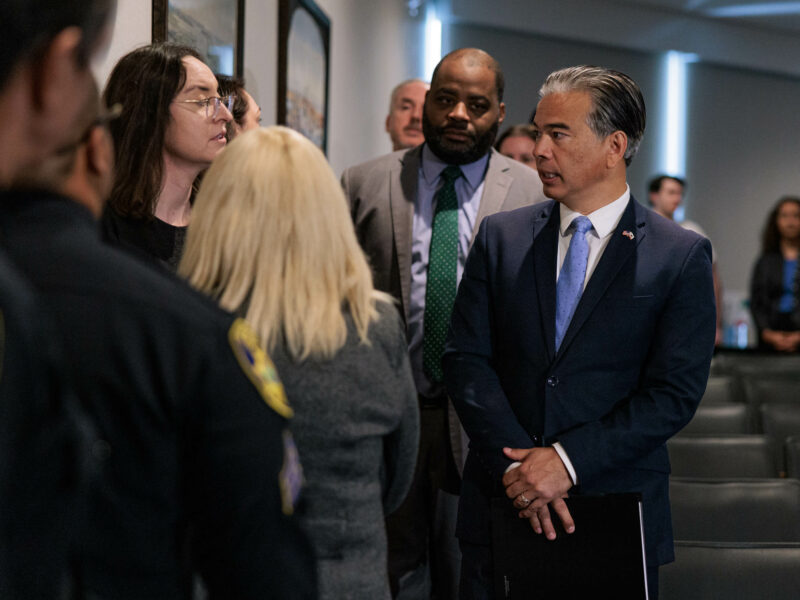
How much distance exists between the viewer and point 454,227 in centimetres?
278

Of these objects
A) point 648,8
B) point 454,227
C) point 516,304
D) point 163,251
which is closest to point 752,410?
point 454,227

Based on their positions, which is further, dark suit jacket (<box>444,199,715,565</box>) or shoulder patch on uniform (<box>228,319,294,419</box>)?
dark suit jacket (<box>444,199,715,565</box>)

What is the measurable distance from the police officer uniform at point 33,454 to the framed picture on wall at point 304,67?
11.3 ft

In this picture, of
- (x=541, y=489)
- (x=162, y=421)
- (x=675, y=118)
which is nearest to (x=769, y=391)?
(x=541, y=489)

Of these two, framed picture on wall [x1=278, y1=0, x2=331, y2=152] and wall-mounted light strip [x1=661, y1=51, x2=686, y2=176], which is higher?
wall-mounted light strip [x1=661, y1=51, x2=686, y2=176]

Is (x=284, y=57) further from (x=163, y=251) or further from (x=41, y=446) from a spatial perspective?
(x=41, y=446)

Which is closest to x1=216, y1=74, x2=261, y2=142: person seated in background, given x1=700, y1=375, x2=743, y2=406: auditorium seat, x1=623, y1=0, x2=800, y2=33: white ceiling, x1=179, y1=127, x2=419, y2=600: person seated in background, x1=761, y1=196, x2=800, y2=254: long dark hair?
x1=179, y1=127, x2=419, y2=600: person seated in background

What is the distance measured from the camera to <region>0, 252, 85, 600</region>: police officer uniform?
798 mm

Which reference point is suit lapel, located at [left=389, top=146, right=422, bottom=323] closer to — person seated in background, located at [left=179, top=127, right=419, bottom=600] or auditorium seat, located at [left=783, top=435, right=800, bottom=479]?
person seated in background, located at [left=179, top=127, right=419, bottom=600]

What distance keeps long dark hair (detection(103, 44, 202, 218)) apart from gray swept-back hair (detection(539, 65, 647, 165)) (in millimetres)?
876

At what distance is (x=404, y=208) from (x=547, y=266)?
2.57 feet

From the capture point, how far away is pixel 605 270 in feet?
6.84

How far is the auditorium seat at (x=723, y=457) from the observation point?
3.24 m

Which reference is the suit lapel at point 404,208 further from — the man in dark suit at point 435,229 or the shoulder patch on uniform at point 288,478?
the shoulder patch on uniform at point 288,478
